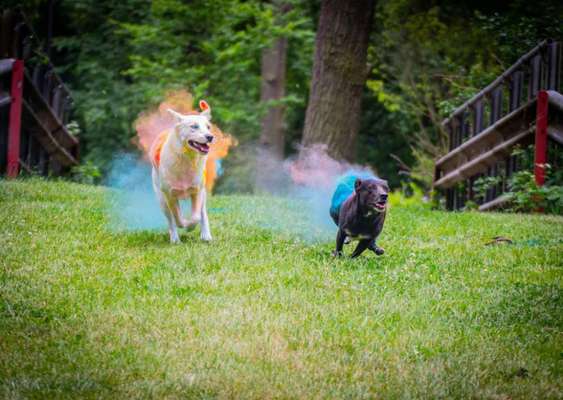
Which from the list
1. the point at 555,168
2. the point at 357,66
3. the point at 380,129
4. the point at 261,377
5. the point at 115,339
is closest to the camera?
the point at 261,377

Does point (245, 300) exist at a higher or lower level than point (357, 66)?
lower

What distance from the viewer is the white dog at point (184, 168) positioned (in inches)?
318

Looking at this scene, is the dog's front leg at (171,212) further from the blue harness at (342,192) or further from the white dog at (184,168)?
the blue harness at (342,192)

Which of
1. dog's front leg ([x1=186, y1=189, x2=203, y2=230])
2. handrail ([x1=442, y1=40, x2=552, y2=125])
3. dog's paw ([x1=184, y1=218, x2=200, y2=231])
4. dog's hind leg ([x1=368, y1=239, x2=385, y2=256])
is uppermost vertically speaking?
handrail ([x1=442, y1=40, x2=552, y2=125])

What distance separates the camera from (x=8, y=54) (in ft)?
44.6

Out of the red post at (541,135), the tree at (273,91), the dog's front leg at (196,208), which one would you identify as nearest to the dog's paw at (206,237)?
the dog's front leg at (196,208)

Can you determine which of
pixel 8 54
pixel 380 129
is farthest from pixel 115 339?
pixel 380 129

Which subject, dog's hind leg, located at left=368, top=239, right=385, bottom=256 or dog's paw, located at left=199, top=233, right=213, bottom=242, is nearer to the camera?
dog's hind leg, located at left=368, top=239, right=385, bottom=256

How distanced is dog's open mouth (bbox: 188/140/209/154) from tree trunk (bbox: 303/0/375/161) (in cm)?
738

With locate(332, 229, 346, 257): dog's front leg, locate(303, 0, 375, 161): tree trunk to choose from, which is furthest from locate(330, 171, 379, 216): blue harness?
locate(303, 0, 375, 161): tree trunk

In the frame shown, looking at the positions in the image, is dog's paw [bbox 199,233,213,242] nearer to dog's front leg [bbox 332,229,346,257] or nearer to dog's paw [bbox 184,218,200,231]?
dog's paw [bbox 184,218,200,231]

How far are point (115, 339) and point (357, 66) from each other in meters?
10.7

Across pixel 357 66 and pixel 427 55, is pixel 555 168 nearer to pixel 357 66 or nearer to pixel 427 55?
pixel 357 66

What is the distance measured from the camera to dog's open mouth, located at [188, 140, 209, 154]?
802 centimetres
